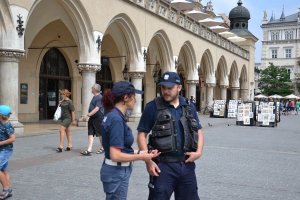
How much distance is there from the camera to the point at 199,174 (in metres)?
8.55

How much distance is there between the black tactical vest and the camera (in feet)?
13.7

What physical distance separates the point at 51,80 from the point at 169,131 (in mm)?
20606

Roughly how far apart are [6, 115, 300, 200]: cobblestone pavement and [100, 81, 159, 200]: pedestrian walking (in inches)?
99.2

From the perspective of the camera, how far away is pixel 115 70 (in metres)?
28.9

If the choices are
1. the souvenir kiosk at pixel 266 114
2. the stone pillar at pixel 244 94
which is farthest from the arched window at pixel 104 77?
the stone pillar at pixel 244 94

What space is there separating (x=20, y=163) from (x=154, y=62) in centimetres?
2280

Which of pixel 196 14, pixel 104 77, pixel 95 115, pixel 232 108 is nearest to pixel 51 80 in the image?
pixel 104 77

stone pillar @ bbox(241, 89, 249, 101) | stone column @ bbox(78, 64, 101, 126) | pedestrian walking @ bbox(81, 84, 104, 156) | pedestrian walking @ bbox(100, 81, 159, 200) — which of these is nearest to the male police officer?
pedestrian walking @ bbox(100, 81, 159, 200)

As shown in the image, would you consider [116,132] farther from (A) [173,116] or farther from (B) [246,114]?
(B) [246,114]

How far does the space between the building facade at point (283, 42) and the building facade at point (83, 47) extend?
204 ft

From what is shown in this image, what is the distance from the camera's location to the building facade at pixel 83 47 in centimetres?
1453

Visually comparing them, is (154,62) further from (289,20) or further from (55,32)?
(289,20)

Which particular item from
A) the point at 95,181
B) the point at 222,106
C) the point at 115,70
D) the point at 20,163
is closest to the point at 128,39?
the point at 115,70

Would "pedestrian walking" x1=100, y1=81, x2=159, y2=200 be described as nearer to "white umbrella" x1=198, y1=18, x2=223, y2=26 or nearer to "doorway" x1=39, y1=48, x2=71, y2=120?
"doorway" x1=39, y1=48, x2=71, y2=120
